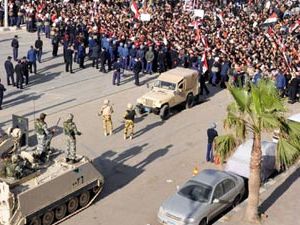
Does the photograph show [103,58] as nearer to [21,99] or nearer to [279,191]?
[21,99]

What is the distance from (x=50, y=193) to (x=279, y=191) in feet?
22.7

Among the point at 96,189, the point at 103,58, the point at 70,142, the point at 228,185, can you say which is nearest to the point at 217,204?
the point at 228,185

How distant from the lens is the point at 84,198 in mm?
20219

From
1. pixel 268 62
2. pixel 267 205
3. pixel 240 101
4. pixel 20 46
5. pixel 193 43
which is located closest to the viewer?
pixel 240 101

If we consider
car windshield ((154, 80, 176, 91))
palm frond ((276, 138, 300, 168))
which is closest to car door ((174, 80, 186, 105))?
car windshield ((154, 80, 176, 91))

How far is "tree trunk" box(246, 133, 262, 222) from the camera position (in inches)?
716

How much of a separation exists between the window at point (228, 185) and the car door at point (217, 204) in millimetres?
146

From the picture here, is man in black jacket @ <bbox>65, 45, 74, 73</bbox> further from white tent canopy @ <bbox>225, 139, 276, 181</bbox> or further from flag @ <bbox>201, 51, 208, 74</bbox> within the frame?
white tent canopy @ <bbox>225, 139, 276, 181</bbox>

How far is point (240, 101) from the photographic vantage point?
17.6 metres

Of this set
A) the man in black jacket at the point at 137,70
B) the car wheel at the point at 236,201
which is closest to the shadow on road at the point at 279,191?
the car wheel at the point at 236,201

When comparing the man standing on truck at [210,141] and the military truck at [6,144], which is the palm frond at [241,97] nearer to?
the man standing on truck at [210,141]

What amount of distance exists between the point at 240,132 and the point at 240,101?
2.62 feet

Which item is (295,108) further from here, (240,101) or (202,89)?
(240,101)

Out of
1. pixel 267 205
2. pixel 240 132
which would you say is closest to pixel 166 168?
pixel 267 205
